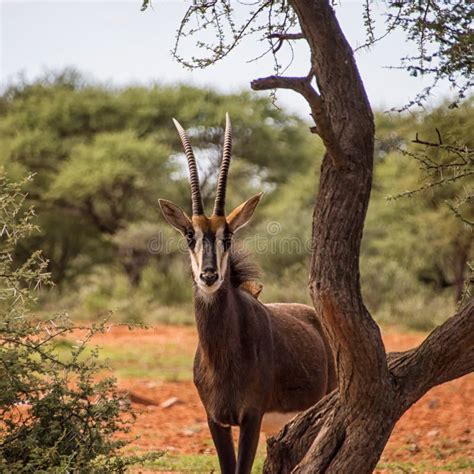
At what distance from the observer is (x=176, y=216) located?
6734mm

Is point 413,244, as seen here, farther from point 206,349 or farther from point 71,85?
point 206,349

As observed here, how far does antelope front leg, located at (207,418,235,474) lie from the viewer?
6605mm

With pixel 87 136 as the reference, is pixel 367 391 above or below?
below

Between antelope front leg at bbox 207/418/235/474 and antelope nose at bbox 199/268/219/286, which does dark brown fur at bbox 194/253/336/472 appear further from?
antelope nose at bbox 199/268/219/286

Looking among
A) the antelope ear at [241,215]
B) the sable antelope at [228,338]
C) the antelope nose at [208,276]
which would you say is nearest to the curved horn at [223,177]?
the sable antelope at [228,338]

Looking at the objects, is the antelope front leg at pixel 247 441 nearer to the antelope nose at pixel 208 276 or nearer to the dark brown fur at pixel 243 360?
the dark brown fur at pixel 243 360

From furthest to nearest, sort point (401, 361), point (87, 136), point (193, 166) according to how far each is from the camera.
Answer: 1. point (87, 136)
2. point (193, 166)
3. point (401, 361)

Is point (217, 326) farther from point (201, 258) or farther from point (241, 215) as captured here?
point (241, 215)

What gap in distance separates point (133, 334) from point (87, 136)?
1126 centimetres

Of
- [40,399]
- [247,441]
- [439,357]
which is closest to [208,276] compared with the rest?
[247,441]

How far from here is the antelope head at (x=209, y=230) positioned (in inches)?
252

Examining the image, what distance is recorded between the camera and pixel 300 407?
7188 mm

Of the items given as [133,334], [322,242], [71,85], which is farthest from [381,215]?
[322,242]

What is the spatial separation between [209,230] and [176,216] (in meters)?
0.33
